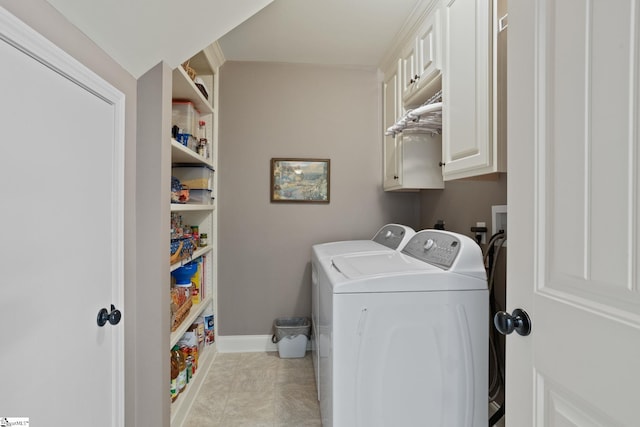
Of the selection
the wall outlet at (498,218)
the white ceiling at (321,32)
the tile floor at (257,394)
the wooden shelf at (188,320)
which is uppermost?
the white ceiling at (321,32)

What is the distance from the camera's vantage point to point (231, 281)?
2.63 metres

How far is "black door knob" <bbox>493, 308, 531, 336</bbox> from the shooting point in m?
0.74

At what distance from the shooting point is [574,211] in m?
0.61

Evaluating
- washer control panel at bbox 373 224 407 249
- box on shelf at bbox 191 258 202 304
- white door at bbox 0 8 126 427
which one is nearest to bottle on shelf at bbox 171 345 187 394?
box on shelf at bbox 191 258 202 304

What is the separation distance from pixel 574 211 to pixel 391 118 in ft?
6.37

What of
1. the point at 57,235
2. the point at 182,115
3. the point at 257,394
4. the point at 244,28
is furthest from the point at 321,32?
the point at 257,394

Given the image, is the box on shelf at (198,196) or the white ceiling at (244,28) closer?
the white ceiling at (244,28)

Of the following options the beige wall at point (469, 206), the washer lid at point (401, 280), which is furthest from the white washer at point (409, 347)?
the beige wall at point (469, 206)

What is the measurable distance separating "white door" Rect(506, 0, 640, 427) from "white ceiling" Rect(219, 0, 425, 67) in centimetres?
137

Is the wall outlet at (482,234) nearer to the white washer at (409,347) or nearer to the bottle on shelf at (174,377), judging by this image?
the white washer at (409,347)

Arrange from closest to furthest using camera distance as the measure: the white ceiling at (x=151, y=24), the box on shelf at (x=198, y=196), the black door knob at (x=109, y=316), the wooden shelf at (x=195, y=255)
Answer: the white ceiling at (x=151, y=24), the black door knob at (x=109, y=316), the wooden shelf at (x=195, y=255), the box on shelf at (x=198, y=196)

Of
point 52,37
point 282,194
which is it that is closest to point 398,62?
point 282,194

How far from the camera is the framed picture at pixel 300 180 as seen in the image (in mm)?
2641

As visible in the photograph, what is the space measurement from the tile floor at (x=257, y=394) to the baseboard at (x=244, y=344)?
0.08m
